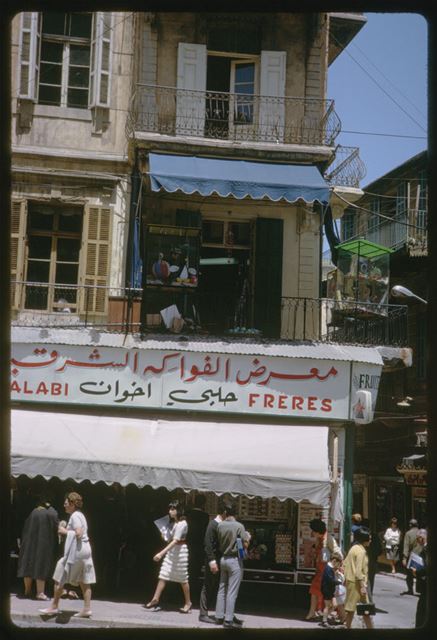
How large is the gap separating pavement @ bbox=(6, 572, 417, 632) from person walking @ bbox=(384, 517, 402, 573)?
29.0ft

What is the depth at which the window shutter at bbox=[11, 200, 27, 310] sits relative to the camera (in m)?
16.2

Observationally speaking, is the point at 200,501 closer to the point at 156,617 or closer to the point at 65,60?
the point at 156,617

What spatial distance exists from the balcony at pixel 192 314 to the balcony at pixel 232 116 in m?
2.96

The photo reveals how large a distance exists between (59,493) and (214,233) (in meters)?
5.56

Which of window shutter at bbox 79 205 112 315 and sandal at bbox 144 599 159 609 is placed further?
window shutter at bbox 79 205 112 315

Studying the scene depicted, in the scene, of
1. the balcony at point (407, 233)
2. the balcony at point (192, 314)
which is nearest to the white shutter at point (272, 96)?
the balcony at point (192, 314)

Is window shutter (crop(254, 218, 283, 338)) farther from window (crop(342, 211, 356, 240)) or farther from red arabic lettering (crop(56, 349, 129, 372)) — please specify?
window (crop(342, 211, 356, 240))

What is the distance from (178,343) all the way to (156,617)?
16.6ft

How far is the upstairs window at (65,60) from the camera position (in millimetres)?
16766

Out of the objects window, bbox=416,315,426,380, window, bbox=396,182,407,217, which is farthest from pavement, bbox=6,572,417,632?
window, bbox=396,182,407,217

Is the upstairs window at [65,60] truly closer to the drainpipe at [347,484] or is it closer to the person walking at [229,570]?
the drainpipe at [347,484]

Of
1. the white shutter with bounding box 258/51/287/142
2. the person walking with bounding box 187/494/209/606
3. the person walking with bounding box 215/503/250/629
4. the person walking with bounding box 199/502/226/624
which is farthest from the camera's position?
the white shutter with bounding box 258/51/287/142

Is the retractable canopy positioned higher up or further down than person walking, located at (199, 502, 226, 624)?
higher up

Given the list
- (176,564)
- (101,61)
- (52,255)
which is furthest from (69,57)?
(176,564)
